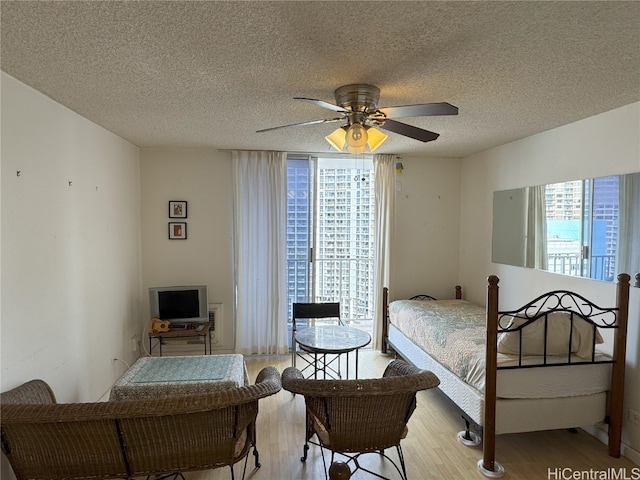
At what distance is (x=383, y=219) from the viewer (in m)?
4.61

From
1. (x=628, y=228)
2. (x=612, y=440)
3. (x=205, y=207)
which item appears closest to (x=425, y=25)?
(x=628, y=228)

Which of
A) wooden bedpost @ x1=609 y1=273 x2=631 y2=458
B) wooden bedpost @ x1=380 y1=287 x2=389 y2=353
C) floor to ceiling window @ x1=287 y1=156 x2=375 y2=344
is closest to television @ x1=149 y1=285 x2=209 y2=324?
floor to ceiling window @ x1=287 y1=156 x2=375 y2=344

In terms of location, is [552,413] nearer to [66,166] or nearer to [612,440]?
[612,440]

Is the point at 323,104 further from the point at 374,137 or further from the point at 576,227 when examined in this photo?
the point at 576,227

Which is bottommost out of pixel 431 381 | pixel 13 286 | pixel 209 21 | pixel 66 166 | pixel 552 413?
pixel 552 413

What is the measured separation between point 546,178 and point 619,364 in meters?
1.63

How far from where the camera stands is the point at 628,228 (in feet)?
8.30

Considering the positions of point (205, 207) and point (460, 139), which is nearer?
point (460, 139)

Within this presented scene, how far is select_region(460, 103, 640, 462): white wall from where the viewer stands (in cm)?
254

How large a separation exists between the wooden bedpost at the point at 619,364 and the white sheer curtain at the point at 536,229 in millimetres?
873

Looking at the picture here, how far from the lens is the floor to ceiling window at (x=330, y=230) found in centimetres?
460

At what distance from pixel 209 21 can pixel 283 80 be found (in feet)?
2.24

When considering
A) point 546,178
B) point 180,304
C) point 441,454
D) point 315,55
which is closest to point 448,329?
point 441,454

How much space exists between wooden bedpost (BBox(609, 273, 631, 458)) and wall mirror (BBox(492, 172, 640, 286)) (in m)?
0.20
